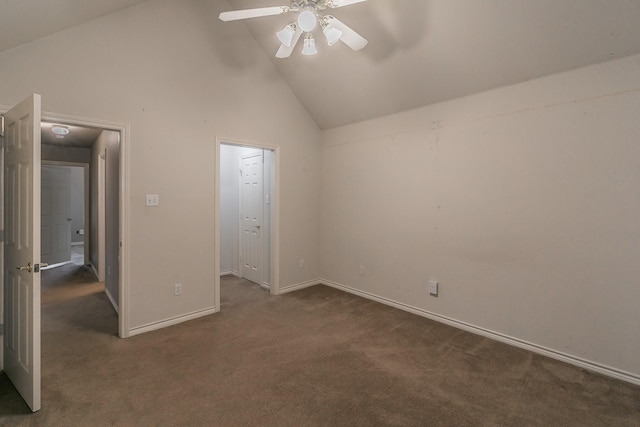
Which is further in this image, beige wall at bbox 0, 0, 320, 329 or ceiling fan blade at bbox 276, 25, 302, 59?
beige wall at bbox 0, 0, 320, 329

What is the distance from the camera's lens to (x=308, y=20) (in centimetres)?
196

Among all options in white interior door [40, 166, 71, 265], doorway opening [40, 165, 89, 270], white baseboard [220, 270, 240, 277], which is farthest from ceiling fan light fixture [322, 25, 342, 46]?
white interior door [40, 166, 71, 265]

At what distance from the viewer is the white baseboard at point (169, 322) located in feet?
9.62

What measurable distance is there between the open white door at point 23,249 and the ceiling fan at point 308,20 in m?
1.47

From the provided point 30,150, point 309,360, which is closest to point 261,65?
point 30,150

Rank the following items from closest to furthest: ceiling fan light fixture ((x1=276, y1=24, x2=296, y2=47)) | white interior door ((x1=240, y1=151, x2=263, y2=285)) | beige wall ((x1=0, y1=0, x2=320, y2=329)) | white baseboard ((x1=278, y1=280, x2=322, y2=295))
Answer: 1. ceiling fan light fixture ((x1=276, y1=24, x2=296, y2=47))
2. beige wall ((x1=0, y1=0, x2=320, y2=329))
3. white baseboard ((x1=278, y1=280, x2=322, y2=295))
4. white interior door ((x1=240, y1=151, x2=263, y2=285))

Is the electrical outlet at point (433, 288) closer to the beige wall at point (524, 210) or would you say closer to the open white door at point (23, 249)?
the beige wall at point (524, 210)

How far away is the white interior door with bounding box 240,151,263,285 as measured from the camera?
4.52m

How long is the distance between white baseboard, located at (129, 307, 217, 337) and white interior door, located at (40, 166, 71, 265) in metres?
4.99

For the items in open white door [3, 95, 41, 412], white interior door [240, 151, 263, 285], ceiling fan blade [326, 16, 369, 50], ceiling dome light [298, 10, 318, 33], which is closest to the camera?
open white door [3, 95, 41, 412]

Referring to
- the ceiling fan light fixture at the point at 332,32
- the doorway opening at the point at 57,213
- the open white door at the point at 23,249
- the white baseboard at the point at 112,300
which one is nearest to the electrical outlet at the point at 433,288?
the ceiling fan light fixture at the point at 332,32

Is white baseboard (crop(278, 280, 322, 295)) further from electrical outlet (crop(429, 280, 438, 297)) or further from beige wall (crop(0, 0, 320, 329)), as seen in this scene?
electrical outlet (crop(429, 280, 438, 297))

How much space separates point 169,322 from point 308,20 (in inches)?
122

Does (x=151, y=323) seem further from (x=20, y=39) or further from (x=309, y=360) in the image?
(x=20, y=39)
